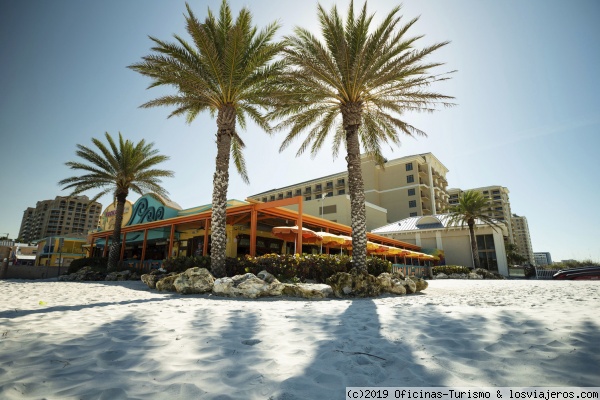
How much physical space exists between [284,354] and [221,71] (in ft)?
37.6

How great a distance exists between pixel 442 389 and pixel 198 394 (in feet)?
6.46

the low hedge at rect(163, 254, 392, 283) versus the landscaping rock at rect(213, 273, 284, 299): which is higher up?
the low hedge at rect(163, 254, 392, 283)

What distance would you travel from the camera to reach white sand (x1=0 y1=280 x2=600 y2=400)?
2291 millimetres

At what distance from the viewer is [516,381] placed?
7.61ft

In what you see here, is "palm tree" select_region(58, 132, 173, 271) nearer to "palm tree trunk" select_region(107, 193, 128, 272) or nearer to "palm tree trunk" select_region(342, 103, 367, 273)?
"palm tree trunk" select_region(107, 193, 128, 272)

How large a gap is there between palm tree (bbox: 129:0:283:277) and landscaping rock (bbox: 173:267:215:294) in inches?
60.0

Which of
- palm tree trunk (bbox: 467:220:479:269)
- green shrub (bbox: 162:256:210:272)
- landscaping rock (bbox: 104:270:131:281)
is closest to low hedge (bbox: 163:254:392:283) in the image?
green shrub (bbox: 162:256:210:272)

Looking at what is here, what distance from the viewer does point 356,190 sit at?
11250 millimetres

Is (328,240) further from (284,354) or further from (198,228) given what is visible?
(284,354)

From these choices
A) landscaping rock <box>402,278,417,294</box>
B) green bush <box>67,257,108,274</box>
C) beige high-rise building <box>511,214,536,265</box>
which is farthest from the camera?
beige high-rise building <box>511,214,536,265</box>

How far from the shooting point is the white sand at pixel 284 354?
7.52ft

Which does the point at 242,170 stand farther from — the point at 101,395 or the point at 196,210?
the point at 101,395

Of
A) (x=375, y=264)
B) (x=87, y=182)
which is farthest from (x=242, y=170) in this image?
(x=87, y=182)

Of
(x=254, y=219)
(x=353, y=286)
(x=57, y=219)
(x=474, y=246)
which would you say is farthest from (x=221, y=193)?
(x=57, y=219)
